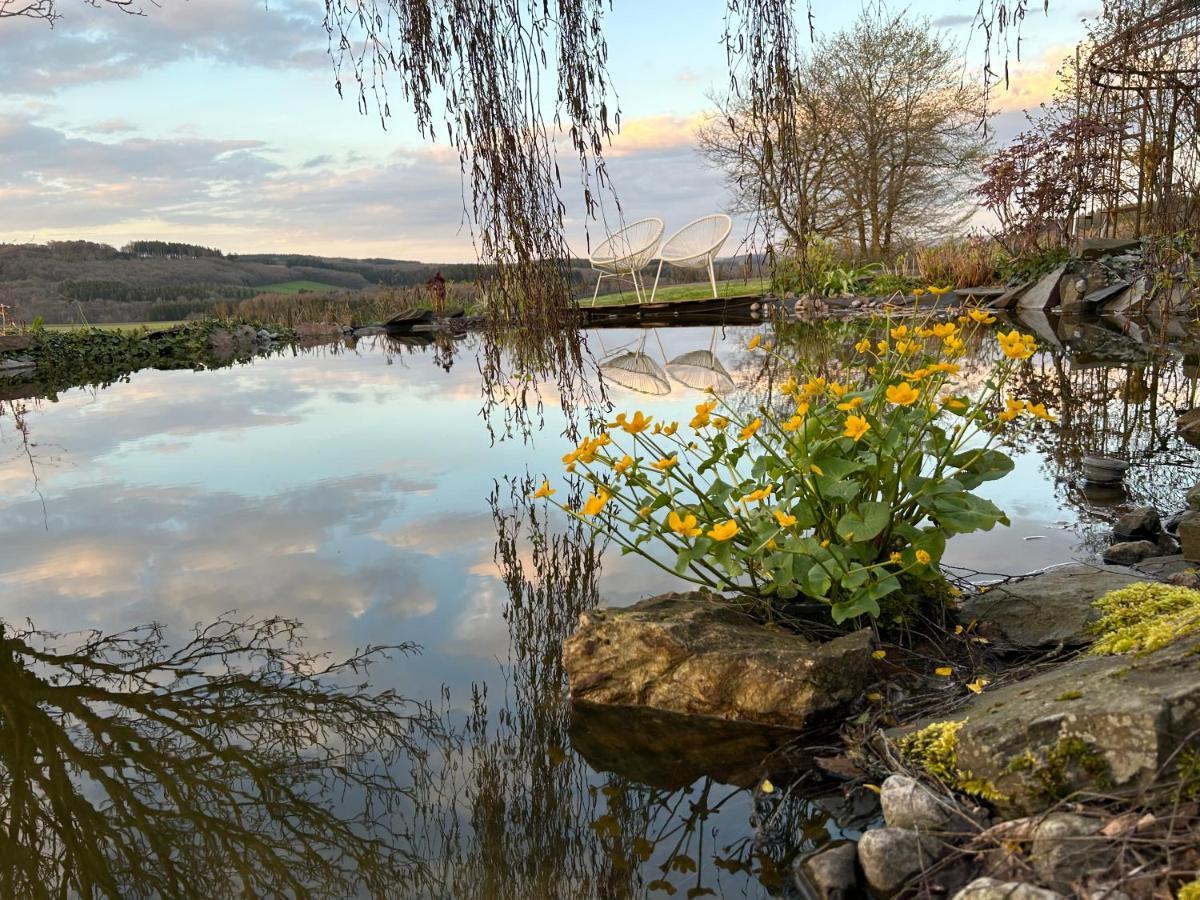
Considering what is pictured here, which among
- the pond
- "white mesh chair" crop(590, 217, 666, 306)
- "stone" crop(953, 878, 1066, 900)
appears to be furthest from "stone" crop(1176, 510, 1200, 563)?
"white mesh chair" crop(590, 217, 666, 306)

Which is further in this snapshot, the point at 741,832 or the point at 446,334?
the point at 446,334

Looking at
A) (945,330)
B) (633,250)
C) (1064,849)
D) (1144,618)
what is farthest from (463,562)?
(633,250)

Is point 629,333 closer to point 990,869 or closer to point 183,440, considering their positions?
point 183,440

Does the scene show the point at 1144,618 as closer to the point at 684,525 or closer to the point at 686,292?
the point at 684,525

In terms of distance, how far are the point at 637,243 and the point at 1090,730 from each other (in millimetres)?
14937

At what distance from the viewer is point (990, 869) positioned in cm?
121

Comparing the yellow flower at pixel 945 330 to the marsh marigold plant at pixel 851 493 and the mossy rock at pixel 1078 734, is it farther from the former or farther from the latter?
the mossy rock at pixel 1078 734

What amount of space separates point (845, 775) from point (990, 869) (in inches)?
17.8

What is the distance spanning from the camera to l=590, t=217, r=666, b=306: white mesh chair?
46.2ft

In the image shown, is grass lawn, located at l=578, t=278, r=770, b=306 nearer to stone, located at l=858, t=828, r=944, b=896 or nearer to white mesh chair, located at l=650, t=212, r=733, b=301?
white mesh chair, located at l=650, t=212, r=733, b=301

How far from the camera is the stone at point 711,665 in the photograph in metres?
1.88

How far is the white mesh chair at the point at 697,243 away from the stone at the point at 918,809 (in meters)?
13.0

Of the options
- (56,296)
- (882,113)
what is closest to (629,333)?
(882,113)

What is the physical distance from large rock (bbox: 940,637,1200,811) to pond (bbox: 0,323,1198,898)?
29 centimetres
